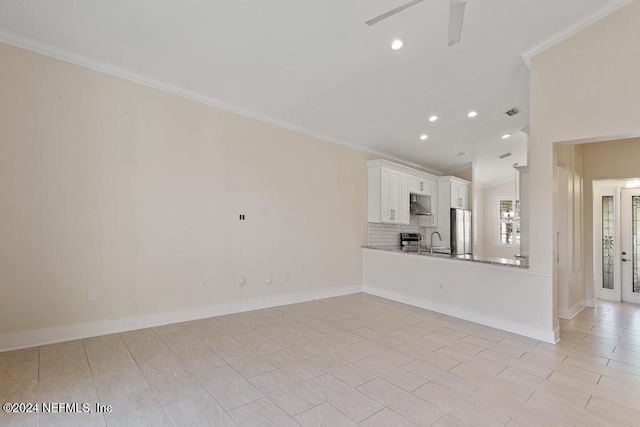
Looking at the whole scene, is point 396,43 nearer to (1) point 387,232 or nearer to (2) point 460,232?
(1) point 387,232

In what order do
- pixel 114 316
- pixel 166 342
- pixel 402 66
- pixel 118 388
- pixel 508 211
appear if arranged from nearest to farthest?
pixel 118 388 → pixel 166 342 → pixel 114 316 → pixel 402 66 → pixel 508 211

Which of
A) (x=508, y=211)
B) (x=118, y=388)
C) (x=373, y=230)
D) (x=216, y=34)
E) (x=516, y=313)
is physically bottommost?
(x=118, y=388)

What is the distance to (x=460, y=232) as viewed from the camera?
8164 mm

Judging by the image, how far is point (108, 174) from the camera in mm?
3674

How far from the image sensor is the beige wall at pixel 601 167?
5082 millimetres

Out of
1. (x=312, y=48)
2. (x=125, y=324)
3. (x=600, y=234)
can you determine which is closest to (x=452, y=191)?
(x=600, y=234)

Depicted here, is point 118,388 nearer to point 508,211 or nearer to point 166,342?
point 166,342

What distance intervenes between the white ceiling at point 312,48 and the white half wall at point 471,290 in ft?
8.43

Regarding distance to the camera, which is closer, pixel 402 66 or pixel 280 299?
pixel 402 66

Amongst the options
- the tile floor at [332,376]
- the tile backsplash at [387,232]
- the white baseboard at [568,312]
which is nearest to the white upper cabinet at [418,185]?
the tile backsplash at [387,232]

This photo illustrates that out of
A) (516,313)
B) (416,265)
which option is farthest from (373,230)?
(516,313)

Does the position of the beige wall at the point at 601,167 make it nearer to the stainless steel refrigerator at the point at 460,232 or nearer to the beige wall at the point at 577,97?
the beige wall at the point at 577,97

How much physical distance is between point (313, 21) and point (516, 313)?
13.6 feet

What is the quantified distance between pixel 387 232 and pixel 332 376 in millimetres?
4666
